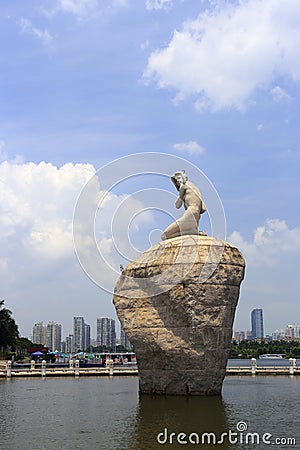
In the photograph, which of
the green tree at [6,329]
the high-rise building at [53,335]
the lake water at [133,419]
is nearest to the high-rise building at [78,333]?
the high-rise building at [53,335]

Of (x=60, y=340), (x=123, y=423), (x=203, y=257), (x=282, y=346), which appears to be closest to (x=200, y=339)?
(x=203, y=257)

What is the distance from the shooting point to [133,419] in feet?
51.5

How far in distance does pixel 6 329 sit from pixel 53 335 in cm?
7256

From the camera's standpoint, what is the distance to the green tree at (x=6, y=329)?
2250 inches

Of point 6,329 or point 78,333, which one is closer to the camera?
point 6,329

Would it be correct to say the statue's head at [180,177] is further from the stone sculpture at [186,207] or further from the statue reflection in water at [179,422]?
the statue reflection in water at [179,422]

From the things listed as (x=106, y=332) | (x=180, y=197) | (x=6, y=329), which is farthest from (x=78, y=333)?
(x=180, y=197)

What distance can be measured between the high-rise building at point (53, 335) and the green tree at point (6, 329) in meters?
65.4

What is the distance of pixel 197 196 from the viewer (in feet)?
71.1

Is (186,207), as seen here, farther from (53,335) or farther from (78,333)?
(53,335)

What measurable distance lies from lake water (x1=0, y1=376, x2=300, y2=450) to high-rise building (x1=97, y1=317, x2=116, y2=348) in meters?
68.2

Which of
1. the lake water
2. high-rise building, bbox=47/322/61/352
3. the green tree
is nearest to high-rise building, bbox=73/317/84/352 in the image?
high-rise building, bbox=47/322/61/352

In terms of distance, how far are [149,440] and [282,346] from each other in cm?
9143

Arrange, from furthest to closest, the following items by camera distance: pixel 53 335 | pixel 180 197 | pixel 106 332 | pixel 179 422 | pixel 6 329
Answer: pixel 53 335
pixel 106 332
pixel 6 329
pixel 180 197
pixel 179 422
